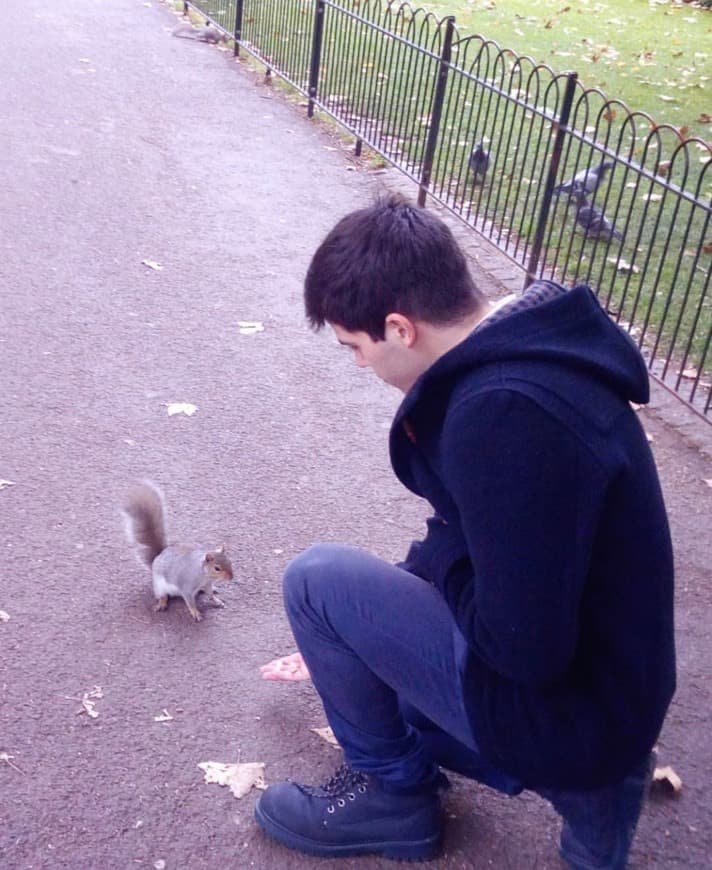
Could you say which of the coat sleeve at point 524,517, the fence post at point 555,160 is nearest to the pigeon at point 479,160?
the fence post at point 555,160

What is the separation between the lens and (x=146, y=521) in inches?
137

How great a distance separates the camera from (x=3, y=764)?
9.21 ft

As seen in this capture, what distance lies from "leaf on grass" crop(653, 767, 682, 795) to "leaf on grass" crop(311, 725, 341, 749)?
0.84 meters

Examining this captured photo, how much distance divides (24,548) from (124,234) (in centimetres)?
341

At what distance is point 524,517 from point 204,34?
12094mm

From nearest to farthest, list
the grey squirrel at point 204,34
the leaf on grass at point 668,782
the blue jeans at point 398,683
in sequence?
the blue jeans at point 398,683 → the leaf on grass at point 668,782 → the grey squirrel at point 204,34

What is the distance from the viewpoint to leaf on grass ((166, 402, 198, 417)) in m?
4.69

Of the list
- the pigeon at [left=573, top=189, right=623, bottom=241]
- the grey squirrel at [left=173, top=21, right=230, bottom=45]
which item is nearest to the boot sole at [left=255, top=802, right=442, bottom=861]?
the pigeon at [left=573, top=189, right=623, bottom=241]

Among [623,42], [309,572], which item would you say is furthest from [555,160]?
[623,42]

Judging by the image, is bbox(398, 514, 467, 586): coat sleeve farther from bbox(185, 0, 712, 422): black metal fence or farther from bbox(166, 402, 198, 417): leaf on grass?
bbox(185, 0, 712, 422): black metal fence

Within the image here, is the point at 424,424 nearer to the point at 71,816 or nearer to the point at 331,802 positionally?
the point at 331,802

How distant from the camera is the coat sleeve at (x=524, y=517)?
174 cm

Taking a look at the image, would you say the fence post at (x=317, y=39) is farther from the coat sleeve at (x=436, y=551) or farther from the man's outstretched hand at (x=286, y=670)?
the coat sleeve at (x=436, y=551)

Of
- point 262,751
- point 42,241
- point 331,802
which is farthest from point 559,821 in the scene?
point 42,241
